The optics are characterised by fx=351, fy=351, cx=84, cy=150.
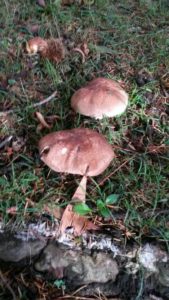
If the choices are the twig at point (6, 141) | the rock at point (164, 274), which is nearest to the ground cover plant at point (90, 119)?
the twig at point (6, 141)

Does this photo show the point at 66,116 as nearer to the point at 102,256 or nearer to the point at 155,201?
the point at 155,201

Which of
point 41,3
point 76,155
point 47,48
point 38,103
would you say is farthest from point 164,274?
point 41,3

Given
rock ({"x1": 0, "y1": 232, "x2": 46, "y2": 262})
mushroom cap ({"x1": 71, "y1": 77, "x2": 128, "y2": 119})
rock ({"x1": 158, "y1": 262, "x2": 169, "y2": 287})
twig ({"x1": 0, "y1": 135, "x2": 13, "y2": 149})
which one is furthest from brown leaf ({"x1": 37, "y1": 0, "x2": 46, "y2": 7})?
rock ({"x1": 158, "y1": 262, "x2": 169, "y2": 287})

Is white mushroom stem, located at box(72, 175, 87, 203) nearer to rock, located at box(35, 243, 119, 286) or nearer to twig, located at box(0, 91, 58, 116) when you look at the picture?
rock, located at box(35, 243, 119, 286)

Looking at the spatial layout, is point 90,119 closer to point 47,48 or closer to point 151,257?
point 47,48

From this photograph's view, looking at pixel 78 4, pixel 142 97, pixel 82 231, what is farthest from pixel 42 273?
pixel 78 4
